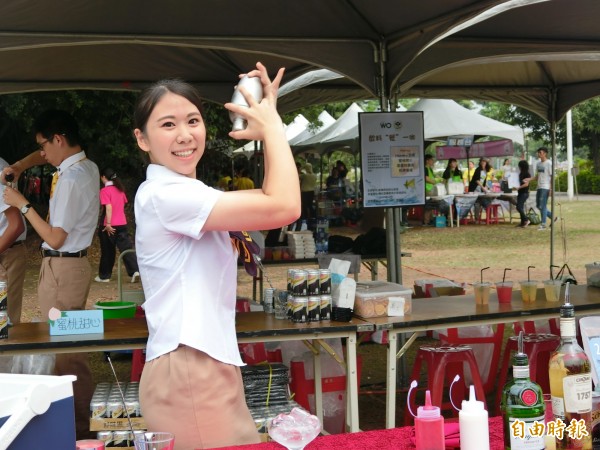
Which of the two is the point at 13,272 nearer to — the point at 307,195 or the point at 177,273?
the point at 177,273

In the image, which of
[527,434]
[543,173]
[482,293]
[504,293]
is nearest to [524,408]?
[527,434]

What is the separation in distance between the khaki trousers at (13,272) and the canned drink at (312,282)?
2.01 metres

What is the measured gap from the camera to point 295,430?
1.94 m

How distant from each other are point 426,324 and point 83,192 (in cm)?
187

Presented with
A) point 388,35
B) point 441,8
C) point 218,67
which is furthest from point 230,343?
point 218,67

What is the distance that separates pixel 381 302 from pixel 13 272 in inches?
93.5

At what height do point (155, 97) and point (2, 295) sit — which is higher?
point (155, 97)

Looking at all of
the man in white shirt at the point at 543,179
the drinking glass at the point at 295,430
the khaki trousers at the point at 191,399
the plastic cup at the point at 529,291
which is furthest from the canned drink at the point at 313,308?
the man in white shirt at the point at 543,179

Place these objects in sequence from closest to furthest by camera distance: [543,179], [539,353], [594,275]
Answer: [539,353], [594,275], [543,179]

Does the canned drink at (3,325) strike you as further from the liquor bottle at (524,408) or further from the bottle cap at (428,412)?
the liquor bottle at (524,408)

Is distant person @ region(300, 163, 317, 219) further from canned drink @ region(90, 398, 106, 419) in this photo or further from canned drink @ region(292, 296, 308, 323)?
canned drink @ region(90, 398, 106, 419)

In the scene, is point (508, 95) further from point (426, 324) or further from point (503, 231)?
point (503, 231)

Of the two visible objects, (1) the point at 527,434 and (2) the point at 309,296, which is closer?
(1) the point at 527,434

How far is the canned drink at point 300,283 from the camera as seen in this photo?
407cm
